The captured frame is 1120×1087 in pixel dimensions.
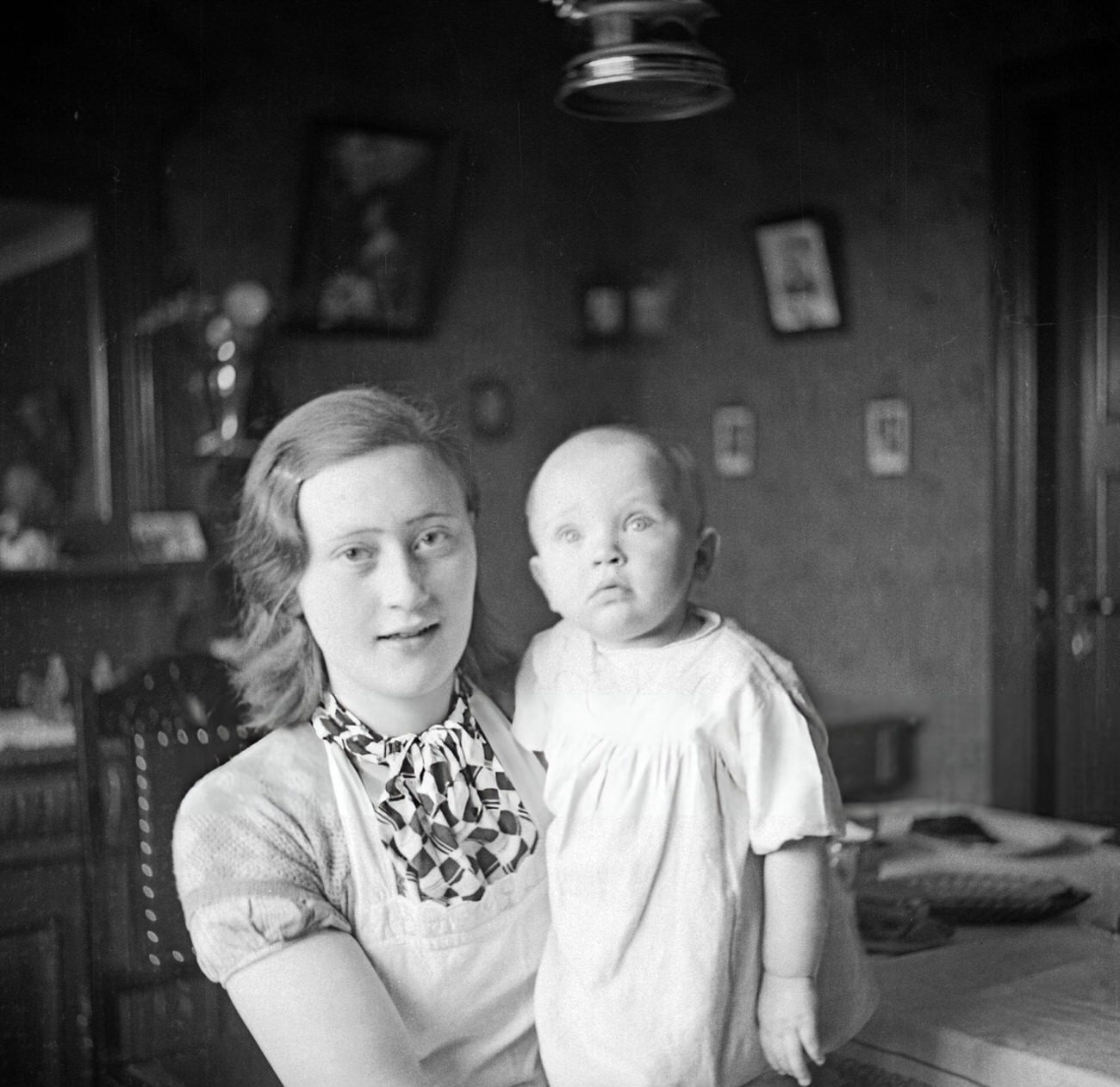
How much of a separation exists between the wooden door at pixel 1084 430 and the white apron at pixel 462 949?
0.58m

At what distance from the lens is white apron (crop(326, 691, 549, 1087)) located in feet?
2.65

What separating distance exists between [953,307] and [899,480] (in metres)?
0.15

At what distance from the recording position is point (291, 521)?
81cm

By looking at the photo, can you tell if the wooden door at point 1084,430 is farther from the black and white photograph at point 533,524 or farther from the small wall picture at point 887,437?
the small wall picture at point 887,437

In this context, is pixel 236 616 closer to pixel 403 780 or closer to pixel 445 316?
pixel 403 780

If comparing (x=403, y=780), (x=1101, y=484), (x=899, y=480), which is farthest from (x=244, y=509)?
(x=1101, y=484)

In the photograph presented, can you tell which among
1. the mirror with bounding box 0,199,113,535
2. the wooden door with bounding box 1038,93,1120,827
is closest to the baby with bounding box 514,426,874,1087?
the mirror with bounding box 0,199,113,535

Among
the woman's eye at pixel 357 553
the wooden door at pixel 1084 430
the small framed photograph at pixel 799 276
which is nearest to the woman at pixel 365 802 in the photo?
the woman's eye at pixel 357 553

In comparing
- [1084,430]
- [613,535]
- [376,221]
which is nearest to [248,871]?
[613,535]

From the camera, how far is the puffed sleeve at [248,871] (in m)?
0.76

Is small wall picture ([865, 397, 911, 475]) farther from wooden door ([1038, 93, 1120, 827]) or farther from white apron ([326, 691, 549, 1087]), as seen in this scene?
white apron ([326, 691, 549, 1087])

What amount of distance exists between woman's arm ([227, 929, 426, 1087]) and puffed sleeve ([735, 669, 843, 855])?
25cm

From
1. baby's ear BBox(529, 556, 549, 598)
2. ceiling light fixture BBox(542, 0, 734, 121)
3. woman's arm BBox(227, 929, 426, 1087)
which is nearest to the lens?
woman's arm BBox(227, 929, 426, 1087)

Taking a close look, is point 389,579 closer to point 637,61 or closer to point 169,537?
point 169,537
